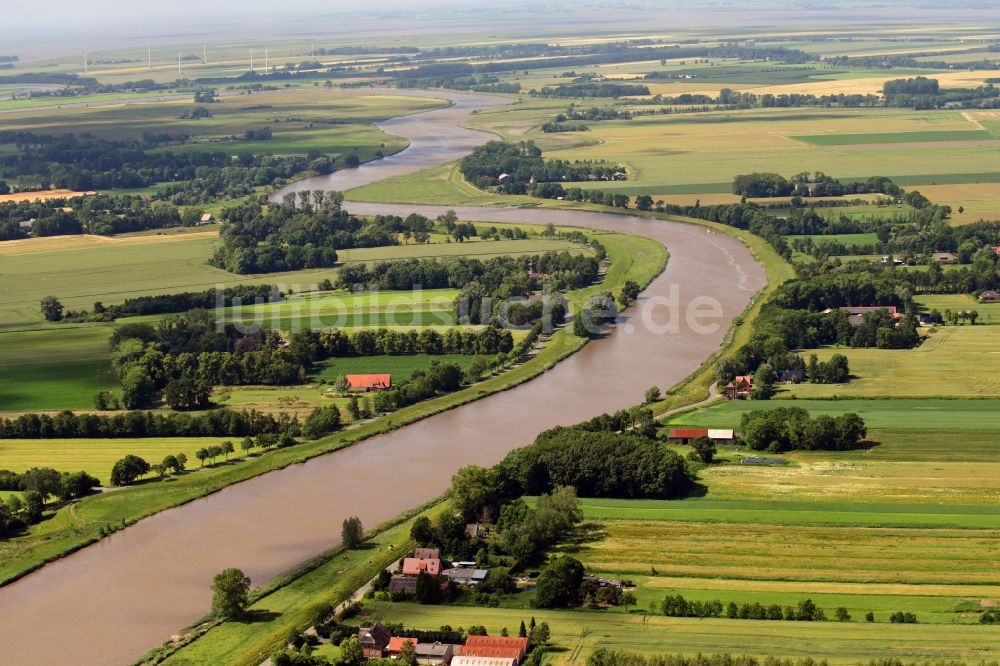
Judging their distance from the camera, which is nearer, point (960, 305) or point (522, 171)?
point (960, 305)

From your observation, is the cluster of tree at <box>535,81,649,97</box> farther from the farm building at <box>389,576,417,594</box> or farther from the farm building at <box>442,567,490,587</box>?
the farm building at <box>389,576,417,594</box>

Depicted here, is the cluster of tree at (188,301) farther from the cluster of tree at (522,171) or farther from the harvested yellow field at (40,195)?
the harvested yellow field at (40,195)

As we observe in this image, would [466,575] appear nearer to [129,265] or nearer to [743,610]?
[743,610]

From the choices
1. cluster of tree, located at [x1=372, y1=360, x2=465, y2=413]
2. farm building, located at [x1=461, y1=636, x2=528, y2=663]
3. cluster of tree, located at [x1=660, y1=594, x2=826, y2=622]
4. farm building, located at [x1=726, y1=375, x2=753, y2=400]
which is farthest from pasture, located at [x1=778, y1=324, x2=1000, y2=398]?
farm building, located at [x1=461, y1=636, x2=528, y2=663]

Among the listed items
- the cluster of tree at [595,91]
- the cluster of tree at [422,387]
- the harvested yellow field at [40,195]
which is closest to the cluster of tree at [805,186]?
the cluster of tree at [422,387]

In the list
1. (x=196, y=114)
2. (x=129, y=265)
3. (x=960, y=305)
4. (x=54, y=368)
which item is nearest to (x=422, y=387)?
(x=54, y=368)

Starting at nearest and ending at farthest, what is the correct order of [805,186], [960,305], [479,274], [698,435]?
→ [698,435]
[960,305]
[479,274]
[805,186]

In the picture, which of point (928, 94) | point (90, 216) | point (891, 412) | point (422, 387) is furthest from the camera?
point (928, 94)
